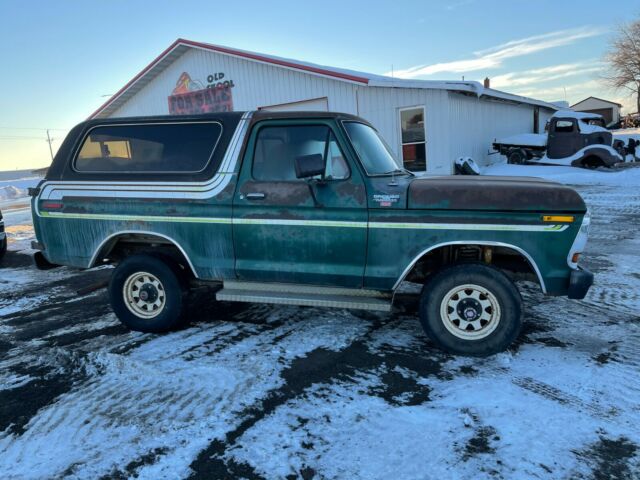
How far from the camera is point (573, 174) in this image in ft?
56.4

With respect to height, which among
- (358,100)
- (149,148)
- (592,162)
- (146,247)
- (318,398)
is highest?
(358,100)

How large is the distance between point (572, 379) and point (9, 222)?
1534 cm

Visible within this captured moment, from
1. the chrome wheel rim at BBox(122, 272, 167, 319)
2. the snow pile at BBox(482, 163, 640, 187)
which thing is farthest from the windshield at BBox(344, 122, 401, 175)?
the snow pile at BBox(482, 163, 640, 187)

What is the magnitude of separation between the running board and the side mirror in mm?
1077

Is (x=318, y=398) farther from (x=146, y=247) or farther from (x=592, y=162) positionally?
(x=592, y=162)

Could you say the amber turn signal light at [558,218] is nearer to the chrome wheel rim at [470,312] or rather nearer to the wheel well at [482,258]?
the wheel well at [482,258]

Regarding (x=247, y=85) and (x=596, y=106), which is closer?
(x=247, y=85)

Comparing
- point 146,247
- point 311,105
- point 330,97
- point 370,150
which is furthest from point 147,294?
point 311,105

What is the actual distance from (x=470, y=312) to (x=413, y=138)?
40.3ft

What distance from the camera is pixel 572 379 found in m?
3.35

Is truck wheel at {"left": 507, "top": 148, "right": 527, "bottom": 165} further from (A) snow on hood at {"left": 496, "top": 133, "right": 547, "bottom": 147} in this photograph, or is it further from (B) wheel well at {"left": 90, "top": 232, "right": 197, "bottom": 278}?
(B) wheel well at {"left": 90, "top": 232, "right": 197, "bottom": 278}

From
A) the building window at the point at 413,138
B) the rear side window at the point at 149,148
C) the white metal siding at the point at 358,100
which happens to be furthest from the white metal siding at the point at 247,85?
the rear side window at the point at 149,148

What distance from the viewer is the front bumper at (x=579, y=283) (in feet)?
11.8

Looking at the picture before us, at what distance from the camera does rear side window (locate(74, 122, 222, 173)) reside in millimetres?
4340
